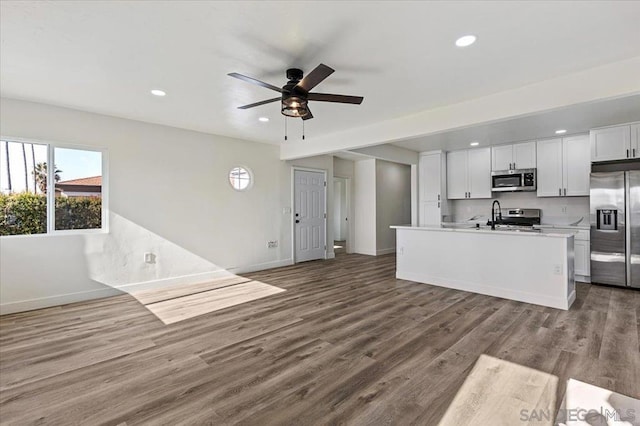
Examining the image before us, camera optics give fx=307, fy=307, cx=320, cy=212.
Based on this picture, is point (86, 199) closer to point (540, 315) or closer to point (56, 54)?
point (56, 54)

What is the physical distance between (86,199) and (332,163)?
16.3ft

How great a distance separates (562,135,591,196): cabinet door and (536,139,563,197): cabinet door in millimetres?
74

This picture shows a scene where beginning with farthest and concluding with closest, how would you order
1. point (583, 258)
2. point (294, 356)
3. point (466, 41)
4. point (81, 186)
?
point (583, 258), point (81, 186), point (294, 356), point (466, 41)

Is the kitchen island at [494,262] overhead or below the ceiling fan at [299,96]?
below

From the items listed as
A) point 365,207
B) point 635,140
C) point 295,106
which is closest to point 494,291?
point 635,140

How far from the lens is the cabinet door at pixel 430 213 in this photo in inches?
281

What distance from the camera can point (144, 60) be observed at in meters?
2.74

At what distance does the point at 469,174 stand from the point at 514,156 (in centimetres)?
92

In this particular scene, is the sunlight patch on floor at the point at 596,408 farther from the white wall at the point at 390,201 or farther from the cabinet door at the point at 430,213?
the white wall at the point at 390,201

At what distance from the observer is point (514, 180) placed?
617 centimetres

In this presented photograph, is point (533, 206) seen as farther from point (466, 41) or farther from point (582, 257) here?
point (466, 41)

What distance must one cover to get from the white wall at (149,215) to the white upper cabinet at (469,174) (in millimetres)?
3959

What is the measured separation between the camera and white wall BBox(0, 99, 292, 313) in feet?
12.7

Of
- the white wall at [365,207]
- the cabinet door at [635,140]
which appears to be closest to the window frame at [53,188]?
the white wall at [365,207]
